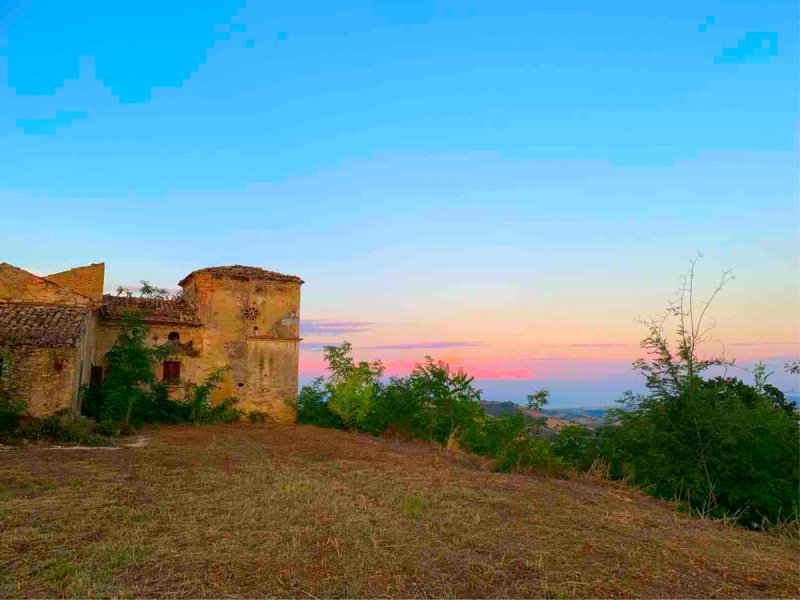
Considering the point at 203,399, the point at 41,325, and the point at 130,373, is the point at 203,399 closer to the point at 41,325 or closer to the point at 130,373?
the point at 130,373

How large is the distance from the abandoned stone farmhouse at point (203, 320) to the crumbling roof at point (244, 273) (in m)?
0.04

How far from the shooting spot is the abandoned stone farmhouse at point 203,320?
18188mm

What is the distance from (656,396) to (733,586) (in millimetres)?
5549

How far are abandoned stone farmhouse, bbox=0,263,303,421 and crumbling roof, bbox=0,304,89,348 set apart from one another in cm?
3

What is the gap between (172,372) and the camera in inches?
846

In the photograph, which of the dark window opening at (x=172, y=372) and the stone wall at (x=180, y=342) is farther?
the dark window opening at (x=172, y=372)

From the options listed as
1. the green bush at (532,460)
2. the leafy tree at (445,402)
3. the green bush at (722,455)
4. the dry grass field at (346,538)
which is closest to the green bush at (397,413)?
the leafy tree at (445,402)

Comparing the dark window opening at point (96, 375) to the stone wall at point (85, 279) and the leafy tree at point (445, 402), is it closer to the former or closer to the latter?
the stone wall at point (85, 279)

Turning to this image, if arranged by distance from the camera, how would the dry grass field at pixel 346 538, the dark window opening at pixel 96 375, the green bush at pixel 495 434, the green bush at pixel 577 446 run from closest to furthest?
1. the dry grass field at pixel 346 538
2. the green bush at pixel 577 446
3. the green bush at pixel 495 434
4. the dark window opening at pixel 96 375

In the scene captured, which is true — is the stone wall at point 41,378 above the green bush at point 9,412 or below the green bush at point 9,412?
above

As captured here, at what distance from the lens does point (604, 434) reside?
49.5 ft

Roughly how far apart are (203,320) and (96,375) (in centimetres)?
414

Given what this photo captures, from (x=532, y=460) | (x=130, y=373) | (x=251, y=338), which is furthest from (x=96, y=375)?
(x=532, y=460)

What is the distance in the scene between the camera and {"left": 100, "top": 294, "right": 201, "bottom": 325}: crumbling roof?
20922mm
